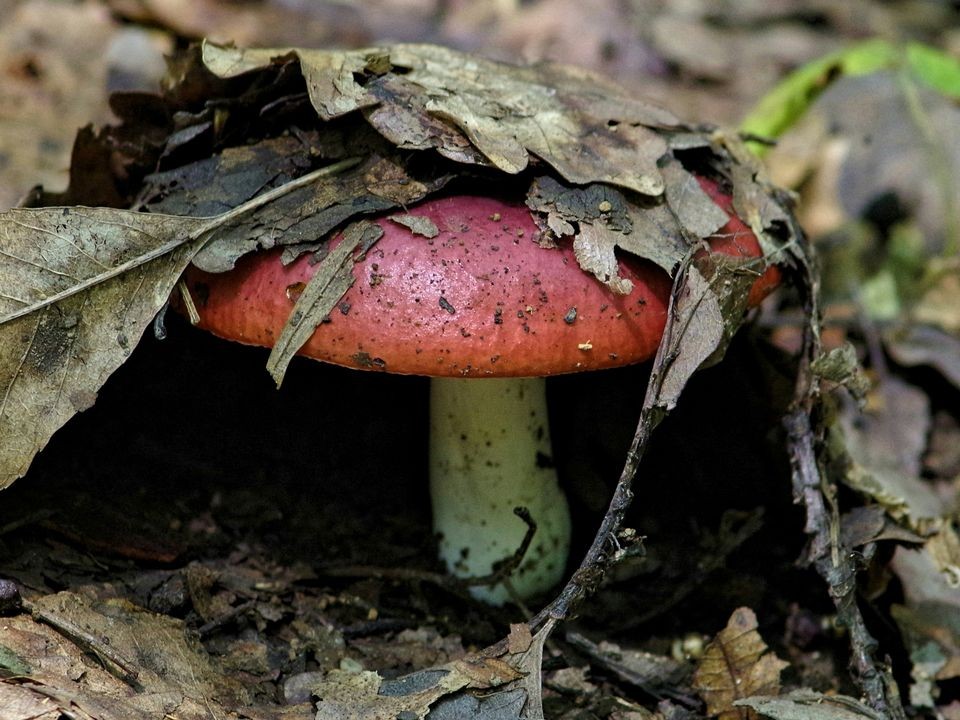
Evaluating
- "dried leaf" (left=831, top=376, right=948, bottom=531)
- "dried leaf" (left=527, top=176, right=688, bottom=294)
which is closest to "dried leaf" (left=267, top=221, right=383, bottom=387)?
"dried leaf" (left=527, top=176, right=688, bottom=294)

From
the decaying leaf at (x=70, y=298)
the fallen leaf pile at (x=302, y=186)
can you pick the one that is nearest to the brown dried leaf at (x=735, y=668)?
the fallen leaf pile at (x=302, y=186)

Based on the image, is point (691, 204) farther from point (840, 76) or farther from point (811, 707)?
point (840, 76)

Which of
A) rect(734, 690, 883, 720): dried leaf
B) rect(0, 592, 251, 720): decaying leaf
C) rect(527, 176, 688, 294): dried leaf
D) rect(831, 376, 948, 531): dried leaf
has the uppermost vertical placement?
rect(527, 176, 688, 294): dried leaf

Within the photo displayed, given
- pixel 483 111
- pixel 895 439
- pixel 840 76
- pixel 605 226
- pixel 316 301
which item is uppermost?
pixel 840 76

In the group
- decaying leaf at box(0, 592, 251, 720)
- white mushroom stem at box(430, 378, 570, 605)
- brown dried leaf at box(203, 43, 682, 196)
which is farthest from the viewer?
white mushroom stem at box(430, 378, 570, 605)

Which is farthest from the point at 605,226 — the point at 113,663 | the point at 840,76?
the point at 840,76

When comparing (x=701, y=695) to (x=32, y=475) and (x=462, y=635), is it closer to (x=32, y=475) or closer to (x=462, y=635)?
(x=462, y=635)

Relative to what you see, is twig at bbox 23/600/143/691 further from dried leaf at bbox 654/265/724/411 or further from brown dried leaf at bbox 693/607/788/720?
brown dried leaf at bbox 693/607/788/720
